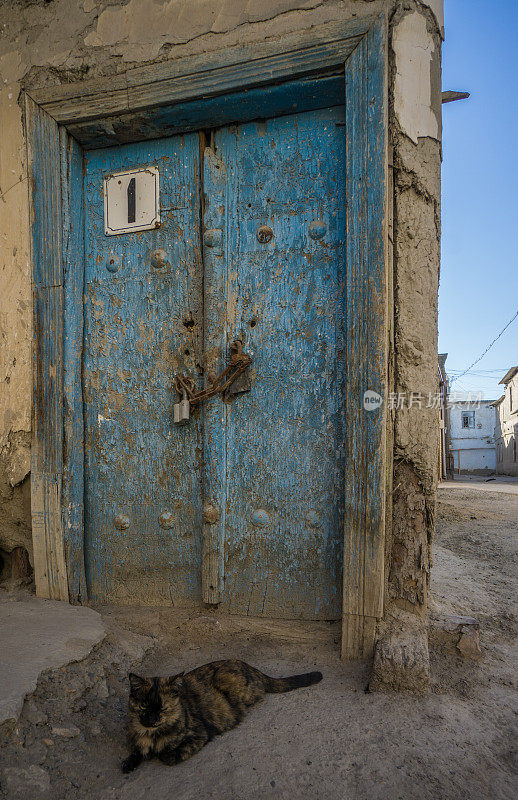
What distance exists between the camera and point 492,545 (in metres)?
4.05

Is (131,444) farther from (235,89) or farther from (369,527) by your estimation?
(235,89)

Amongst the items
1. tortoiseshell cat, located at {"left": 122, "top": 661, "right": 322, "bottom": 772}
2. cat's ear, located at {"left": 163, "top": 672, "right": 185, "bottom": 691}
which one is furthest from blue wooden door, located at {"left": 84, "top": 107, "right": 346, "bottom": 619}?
cat's ear, located at {"left": 163, "top": 672, "right": 185, "bottom": 691}

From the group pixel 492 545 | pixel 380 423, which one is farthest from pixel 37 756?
pixel 492 545

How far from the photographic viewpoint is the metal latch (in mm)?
2150

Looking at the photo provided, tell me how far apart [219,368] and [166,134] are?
4.05 feet

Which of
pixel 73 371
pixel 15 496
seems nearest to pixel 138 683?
pixel 15 496

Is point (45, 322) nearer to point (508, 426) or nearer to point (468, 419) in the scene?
point (508, 426)

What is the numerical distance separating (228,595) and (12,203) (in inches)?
90.1

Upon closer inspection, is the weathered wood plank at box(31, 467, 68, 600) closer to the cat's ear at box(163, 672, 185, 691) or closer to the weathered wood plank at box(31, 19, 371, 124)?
the cat's ear at box(163, 672, 185, 691)

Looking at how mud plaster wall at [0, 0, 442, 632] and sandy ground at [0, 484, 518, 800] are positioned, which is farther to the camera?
mud plaster wall at [0, 0, 442, 632]

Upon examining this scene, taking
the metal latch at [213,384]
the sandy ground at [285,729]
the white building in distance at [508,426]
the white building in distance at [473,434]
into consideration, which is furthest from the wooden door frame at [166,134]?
the white building in distance at [473,434]

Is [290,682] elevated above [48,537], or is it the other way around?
[48,537]

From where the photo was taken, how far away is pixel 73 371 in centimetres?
240

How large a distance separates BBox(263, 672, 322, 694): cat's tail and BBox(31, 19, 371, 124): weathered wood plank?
96.6 inches
